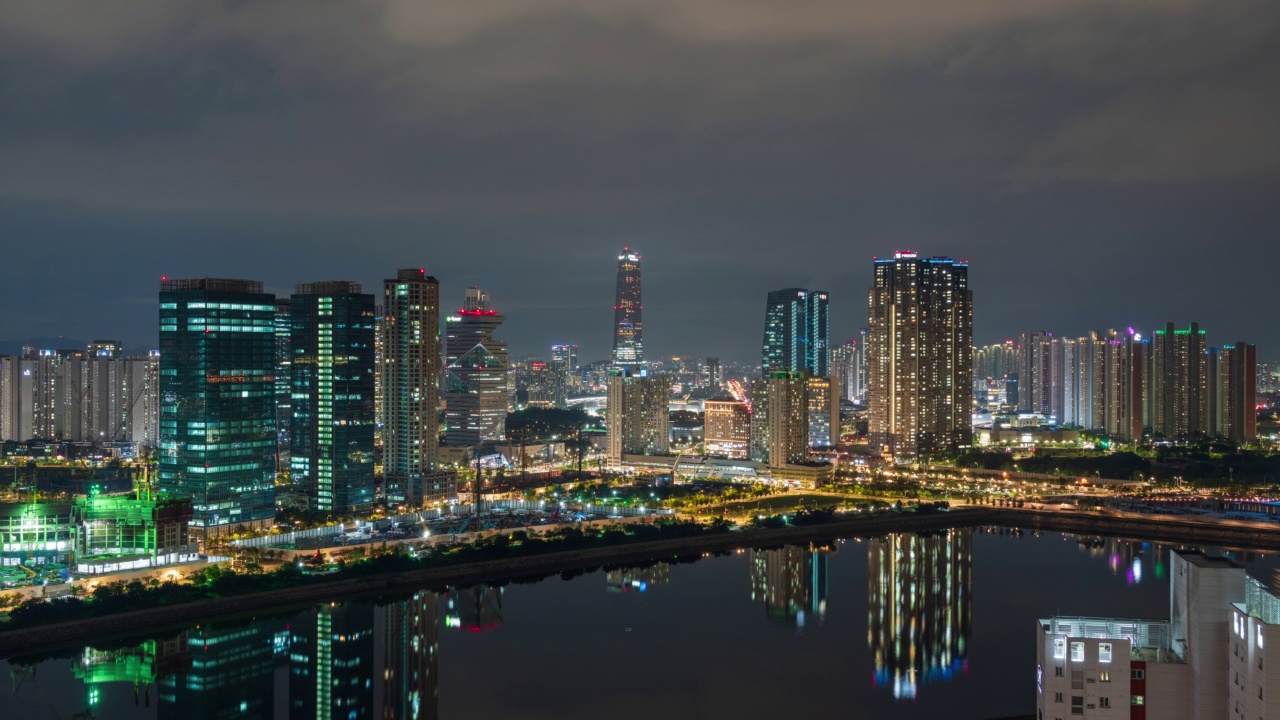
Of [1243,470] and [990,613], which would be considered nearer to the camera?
[990,613]

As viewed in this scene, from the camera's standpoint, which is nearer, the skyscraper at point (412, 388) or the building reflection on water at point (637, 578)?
the building reflection on water at point (637, 578)

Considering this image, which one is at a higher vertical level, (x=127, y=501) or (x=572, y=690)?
(x=127, y=501)

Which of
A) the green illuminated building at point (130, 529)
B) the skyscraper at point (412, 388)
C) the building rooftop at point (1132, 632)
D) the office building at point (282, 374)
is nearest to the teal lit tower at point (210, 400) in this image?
the green illuminated building at point (130, 529)

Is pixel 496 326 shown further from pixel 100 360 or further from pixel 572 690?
A: pixel 572 690

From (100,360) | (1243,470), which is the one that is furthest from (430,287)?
(1243,470)

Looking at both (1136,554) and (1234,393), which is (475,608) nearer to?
(1136,554)

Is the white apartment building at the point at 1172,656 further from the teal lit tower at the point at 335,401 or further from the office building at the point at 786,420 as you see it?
the office building at the point at 786,420
